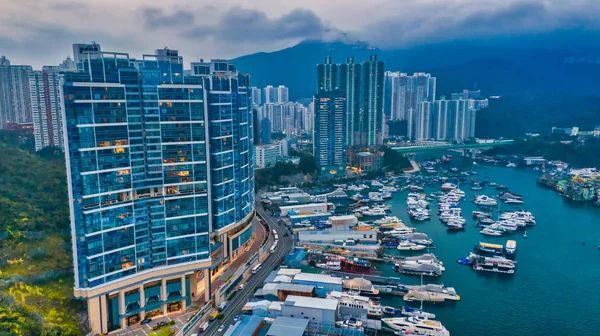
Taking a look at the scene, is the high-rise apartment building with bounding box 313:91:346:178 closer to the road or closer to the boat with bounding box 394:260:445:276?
the road

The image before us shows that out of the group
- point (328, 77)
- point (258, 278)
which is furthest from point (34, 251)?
point (328, 77)

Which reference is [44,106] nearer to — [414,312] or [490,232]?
[414,312]

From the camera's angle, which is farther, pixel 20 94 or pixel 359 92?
pixel 359 92

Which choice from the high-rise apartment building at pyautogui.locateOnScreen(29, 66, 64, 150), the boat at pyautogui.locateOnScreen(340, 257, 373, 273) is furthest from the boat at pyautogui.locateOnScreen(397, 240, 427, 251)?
the high-rise apartment building at pyautogui.locateOnScreen(29, 66, 64, 150)

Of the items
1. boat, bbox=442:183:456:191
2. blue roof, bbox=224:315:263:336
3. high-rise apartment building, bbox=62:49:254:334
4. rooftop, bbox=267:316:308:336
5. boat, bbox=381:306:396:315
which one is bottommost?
boat, bbox=381:306:396:315

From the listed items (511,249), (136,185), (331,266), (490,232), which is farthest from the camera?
(490,232)

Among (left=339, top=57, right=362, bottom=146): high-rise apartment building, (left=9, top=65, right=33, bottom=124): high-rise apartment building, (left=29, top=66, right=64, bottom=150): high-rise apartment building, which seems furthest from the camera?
(left=339, top=57, right=362, bottom=146): high-rise apartment building

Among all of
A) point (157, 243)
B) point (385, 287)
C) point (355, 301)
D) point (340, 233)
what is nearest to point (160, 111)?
point (157, 243)

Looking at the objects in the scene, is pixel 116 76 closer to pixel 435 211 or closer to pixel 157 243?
pixel 157 243
